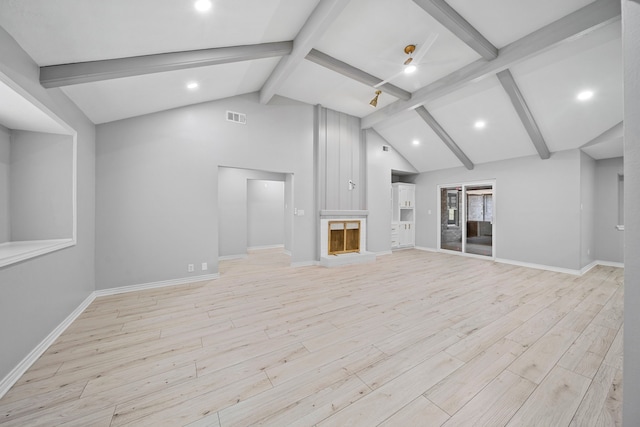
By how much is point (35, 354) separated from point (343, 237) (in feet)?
15.9

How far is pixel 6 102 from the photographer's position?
6.11ft

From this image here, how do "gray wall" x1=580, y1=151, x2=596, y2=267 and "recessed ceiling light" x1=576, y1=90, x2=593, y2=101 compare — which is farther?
"gray wall" x1=580, y1=151, x2=596, y2=267

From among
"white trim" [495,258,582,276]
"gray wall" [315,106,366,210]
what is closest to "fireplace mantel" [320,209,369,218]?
"gray wall" [315,106,366,210]

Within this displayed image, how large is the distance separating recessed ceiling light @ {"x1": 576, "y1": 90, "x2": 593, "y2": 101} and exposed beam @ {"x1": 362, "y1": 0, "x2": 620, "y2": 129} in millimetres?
1319

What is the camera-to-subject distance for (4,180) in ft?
7.40

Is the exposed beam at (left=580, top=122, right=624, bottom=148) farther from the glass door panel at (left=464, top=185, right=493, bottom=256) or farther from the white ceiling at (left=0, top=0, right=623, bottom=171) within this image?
the glass door panel at (left=464, top=185, right=493, bottom=256)

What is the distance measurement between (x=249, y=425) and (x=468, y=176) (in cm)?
703

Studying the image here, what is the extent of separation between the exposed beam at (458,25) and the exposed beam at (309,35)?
0.89m

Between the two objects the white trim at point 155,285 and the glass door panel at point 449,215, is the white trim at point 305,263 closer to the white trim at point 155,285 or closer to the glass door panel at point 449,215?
the white trim at point 155,285

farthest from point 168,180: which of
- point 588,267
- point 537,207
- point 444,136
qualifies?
point 588,267

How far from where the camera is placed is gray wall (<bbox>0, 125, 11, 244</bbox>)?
7.30ft

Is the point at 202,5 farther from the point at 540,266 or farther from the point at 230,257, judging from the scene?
the point at 540,266

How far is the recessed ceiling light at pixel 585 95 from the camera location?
3545 millimetres

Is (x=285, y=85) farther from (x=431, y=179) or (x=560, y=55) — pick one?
(x=431, y=179)
